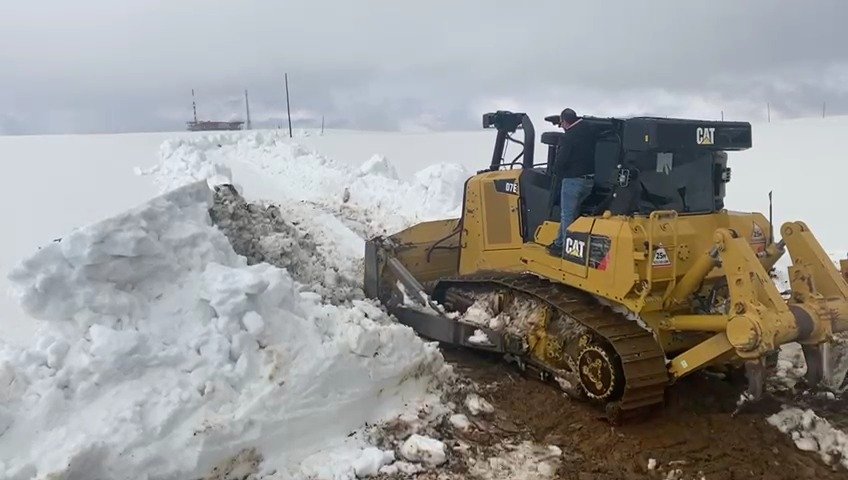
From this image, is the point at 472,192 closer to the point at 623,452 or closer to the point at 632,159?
the point at 632,159

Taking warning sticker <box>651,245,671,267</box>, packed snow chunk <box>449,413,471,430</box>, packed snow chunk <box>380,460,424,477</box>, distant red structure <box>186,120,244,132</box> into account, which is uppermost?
distant red structure <box>186,120,244,132</box>

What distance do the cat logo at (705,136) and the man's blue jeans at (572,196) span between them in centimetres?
90

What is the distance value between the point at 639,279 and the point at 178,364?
328cm

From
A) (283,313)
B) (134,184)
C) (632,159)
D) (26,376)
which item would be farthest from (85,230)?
(134,184)

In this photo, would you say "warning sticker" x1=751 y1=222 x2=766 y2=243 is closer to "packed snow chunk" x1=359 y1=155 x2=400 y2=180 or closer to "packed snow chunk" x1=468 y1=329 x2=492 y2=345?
"packed snow chunk" x1=468 y1=329 x2=492 y2=345

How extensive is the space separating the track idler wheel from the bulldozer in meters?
0.01

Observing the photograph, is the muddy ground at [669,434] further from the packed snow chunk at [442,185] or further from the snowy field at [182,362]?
the packed snow chunk at [442,185]

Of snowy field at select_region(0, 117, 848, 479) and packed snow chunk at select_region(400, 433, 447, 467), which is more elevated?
snowy field at select_region(0, 117, 848, 479)

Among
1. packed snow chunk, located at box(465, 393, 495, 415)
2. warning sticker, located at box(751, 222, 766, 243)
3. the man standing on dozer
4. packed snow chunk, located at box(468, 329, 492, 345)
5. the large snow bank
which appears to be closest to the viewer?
the large snow bank

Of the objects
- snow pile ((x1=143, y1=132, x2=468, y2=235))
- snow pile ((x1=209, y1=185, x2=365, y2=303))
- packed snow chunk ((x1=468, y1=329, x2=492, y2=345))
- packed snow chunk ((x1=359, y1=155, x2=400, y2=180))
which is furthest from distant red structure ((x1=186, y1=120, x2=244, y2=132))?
packed snow chunk ((x1=468, y1=329, x2=492, y2=345))

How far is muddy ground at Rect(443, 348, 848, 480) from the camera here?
480 cm

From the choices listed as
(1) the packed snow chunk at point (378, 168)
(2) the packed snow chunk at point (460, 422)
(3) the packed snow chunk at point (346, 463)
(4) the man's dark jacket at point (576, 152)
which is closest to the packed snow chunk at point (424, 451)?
(3) the packed snow chunk at point (346, 463)

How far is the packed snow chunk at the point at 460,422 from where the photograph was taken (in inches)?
211

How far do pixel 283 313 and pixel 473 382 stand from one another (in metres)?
1.88
